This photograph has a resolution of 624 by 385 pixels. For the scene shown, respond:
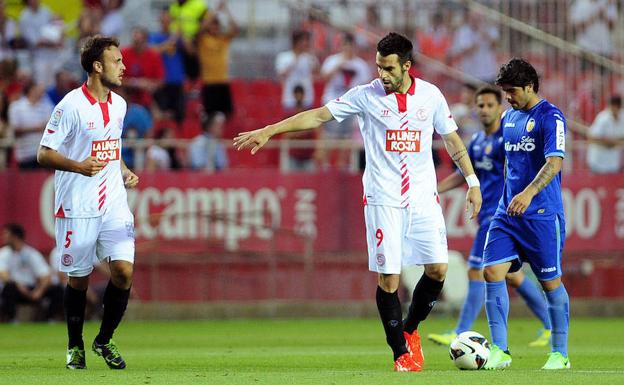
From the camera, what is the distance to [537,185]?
11828mm

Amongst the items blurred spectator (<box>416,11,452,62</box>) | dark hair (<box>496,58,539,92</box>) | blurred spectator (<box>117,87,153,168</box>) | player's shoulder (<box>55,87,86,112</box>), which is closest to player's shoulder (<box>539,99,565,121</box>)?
dark hair (<box>496,58,539,92</box>)

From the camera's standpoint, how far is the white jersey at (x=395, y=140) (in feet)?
39.0

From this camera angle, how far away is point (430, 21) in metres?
26.5

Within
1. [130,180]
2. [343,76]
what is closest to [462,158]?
[130,180]

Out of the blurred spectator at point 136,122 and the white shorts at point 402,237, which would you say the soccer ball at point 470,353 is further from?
the blurred spectator at point 136,122

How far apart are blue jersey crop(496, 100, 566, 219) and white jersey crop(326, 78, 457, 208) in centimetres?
76

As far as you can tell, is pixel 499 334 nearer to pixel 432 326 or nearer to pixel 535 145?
pixel 535 145

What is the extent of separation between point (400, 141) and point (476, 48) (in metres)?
14.8

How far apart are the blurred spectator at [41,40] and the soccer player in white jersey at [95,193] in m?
13.1

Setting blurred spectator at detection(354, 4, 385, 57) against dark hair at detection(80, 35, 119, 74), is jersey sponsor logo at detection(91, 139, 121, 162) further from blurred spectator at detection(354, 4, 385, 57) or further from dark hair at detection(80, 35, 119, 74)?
blurred spectator at detection(354, 4, 385, 57)

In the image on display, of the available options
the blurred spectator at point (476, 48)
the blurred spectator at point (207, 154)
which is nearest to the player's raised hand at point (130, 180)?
the blurred spectator at point (207, 154)

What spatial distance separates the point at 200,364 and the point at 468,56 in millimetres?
14268

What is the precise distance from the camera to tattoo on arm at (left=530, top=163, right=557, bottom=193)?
466 inches

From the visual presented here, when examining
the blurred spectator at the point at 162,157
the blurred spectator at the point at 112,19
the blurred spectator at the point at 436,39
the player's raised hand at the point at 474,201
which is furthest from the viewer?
the blurred spectator at the point at 436,39
